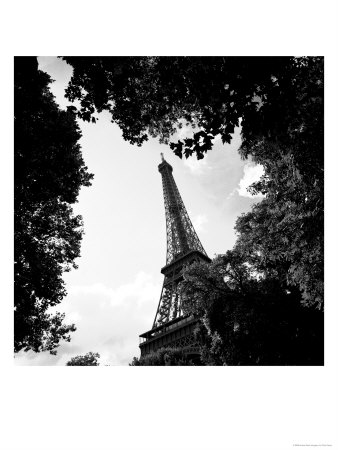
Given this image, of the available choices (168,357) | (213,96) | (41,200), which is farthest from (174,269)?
(213,96)

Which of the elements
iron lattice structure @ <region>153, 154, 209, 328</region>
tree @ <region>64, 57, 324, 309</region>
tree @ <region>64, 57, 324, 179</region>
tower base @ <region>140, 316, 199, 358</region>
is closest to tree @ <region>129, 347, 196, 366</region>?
tower base @ <region>140, 316, 199, 358</region>

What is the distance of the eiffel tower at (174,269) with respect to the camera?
34.2m

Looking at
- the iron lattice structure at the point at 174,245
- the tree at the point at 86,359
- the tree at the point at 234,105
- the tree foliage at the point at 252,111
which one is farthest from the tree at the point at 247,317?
the tree at the point at 86,359

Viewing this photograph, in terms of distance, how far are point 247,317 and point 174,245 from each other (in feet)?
111

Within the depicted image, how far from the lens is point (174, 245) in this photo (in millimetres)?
47125

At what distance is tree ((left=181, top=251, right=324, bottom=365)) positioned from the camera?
12.7 metres

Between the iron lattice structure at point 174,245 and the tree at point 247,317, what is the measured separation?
66.0ft

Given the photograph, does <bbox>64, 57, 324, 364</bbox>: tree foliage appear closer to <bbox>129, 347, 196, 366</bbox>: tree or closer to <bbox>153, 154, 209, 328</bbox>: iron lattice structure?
<bbox>129, 347, 196, 366</bbox>: tree

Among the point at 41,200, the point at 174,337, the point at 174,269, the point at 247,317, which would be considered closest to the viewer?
the point at 41,200

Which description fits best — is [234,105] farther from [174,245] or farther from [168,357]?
[174,245]

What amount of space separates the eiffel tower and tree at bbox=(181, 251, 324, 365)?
13507mm

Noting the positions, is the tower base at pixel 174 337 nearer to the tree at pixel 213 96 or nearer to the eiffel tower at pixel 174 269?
the eiffel tower at pixel 174 269
